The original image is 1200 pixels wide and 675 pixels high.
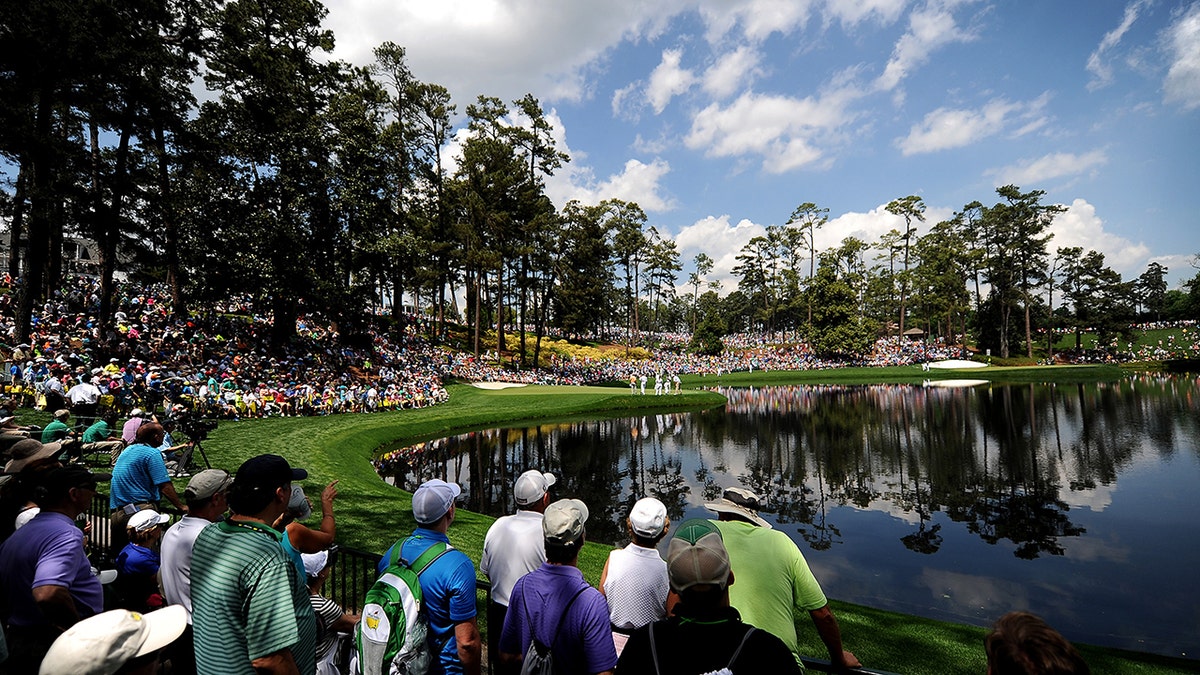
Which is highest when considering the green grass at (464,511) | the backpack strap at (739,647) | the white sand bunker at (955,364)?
the backpack strap at (739,647)

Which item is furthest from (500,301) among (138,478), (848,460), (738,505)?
(738,505)

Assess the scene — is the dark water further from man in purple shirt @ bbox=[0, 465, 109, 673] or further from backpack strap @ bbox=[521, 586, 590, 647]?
man in purple shirt @ bbox=[0, 465, 109, 673]

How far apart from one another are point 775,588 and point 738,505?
24.1 inches

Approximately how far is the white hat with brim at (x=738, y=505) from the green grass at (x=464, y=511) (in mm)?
3496

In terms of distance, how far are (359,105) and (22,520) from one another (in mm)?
28037

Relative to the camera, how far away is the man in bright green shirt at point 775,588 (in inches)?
118

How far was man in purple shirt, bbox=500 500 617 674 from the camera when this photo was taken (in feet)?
8.75

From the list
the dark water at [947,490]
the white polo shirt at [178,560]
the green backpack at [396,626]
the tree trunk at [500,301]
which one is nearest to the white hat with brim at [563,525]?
the green backpack at [396,626]

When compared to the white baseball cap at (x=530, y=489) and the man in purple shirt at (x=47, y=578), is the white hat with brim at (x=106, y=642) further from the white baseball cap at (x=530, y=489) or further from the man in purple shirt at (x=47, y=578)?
the man in purple shirt at (x=47, y=578)

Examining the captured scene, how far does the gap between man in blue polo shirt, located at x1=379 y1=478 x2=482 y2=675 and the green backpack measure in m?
0.05

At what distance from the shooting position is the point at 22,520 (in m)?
4.41

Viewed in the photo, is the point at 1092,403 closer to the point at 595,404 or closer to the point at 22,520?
the point at 595,404

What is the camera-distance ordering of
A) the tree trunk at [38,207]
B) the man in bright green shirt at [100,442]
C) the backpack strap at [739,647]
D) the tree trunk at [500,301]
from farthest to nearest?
the tree trunk at [500,301], the tree trunk at [38,207], the man in bright green shirt at [100,442], the backpack strap at [739,647]

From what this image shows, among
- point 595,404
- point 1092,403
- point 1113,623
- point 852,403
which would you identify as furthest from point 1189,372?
point 1113,623
